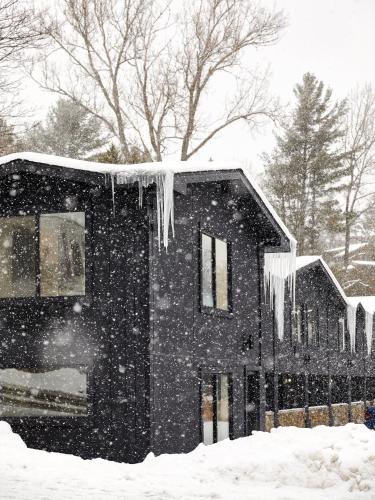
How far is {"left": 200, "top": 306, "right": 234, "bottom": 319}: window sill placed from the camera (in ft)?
48.6

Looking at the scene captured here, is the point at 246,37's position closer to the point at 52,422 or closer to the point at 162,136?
the point at 162,136

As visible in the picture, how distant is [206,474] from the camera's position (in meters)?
10.4

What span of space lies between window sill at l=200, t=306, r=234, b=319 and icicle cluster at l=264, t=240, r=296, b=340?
3549 mm

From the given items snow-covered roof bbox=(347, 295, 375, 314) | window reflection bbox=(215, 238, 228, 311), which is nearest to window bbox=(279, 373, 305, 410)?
snow-covered roof bbox=(347, 295, 375, 314)

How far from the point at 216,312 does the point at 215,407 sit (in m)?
1.90

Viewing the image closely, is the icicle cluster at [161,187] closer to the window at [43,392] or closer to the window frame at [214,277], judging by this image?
the window frame at [214,277]

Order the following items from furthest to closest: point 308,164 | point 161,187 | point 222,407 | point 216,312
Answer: point 308,164 → point 222,407 → point 216,312 → point 161,187

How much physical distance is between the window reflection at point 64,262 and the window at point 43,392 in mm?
1368

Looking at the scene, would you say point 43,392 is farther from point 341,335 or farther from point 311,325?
point 341,335

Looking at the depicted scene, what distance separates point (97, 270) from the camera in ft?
42.2

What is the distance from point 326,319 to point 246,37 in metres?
10.9

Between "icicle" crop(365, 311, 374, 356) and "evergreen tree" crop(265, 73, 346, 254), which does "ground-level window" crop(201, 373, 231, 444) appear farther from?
"evergreen tree" crop(265, 73, 346, 254)

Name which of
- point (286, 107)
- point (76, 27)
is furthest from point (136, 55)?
point (286, 107)

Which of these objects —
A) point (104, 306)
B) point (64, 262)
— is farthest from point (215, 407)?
point (64, 262)
